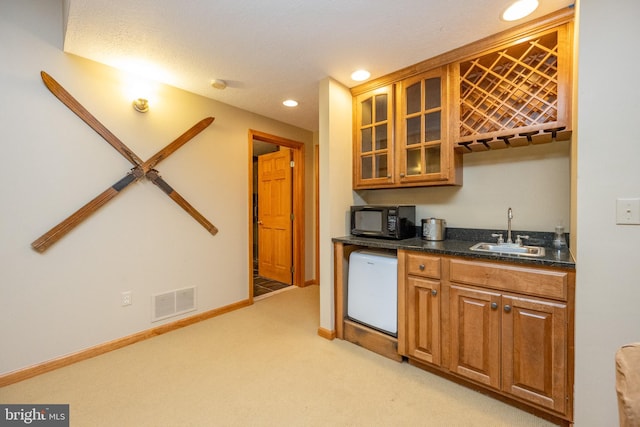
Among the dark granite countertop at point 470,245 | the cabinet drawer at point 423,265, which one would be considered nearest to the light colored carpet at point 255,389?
the cabinet drawer at point 423,265

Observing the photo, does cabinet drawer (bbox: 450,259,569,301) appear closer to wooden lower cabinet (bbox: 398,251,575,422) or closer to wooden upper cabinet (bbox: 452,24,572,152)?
wooden lower cabinet (bbox: 398,251,575,422)

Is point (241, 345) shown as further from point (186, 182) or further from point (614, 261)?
point (614, 261)

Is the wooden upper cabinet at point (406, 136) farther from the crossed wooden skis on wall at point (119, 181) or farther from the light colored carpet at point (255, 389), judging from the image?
the crossed wooden skis on wall at point (119, 181)

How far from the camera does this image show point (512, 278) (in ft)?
5.07

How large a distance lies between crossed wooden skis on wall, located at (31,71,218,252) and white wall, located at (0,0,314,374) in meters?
0.04

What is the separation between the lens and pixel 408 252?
6.46ft

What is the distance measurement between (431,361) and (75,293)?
265cm

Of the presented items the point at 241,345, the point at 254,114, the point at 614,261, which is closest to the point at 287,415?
the point at 241,345

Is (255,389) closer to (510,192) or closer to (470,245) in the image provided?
(470,245)

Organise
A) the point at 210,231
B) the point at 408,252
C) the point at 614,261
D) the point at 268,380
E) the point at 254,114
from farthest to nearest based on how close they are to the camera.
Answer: the point at 254,114, the point at 210,231, the point at 408,252, the point at 268,380, the point at 614,261

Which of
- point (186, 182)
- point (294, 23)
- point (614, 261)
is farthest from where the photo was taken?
point (186, 182)

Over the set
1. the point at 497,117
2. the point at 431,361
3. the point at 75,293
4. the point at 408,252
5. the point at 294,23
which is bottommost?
the point at 431,361

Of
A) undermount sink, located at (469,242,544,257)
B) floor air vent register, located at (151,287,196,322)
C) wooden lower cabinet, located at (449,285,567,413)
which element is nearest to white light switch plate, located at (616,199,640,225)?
wooden lower cabinet, located at (449,285,567,413)

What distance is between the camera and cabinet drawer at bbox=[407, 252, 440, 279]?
1833 mm
